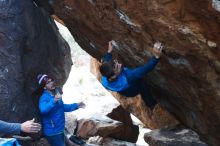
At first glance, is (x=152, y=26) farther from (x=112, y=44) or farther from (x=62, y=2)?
(x=62, y=2)

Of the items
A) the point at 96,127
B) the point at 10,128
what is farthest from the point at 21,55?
the point at 10,128

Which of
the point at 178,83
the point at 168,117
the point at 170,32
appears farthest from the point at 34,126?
the point at 168,117

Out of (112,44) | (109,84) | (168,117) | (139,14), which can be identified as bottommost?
(168,117)

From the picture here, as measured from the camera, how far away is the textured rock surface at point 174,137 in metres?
9.80

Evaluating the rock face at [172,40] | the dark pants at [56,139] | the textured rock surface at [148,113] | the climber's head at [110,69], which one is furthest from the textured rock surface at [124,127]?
the climber's head at [110,69]

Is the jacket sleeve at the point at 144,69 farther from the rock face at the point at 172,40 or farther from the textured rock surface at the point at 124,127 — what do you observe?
the textured rock surface at the point at 124,127

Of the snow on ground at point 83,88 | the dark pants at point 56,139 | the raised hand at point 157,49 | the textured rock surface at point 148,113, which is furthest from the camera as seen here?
the snow on ground at point 83,88

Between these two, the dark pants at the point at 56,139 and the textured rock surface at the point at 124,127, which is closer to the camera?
the dark pants at the point at 56,139

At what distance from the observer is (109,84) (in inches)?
332

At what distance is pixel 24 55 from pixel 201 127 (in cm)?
411

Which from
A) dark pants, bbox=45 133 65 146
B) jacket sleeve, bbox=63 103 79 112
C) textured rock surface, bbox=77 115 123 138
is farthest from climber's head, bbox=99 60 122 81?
textured rock surface, bbox=77 115 123 138

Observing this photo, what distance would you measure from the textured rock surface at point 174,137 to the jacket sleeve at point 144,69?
2420mm

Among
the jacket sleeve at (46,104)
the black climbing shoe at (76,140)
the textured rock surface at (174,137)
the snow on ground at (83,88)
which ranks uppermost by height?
the jacket sleeve at (46,104)

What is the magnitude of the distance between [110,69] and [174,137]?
9.72 ft
